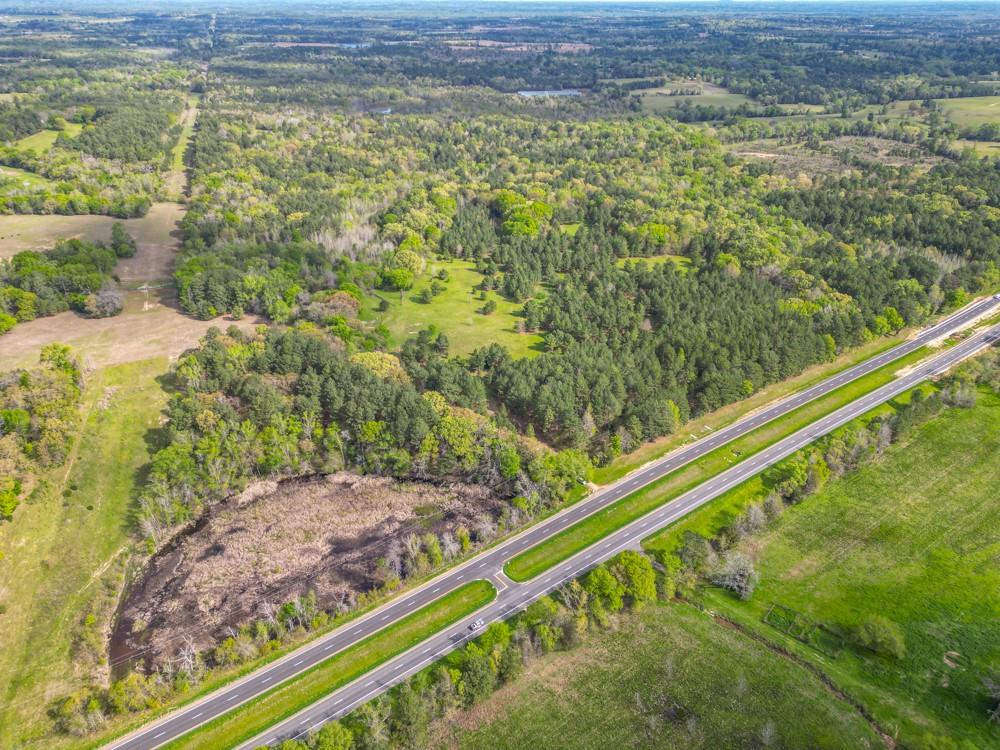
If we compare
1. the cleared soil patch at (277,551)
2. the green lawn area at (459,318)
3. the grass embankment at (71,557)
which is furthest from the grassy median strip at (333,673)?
the green lawn area at (459,318)

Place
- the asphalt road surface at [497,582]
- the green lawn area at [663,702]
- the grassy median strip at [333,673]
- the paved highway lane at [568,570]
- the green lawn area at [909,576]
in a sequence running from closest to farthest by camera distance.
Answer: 1. the green lawn area at [663,702]
2. the grassy median strip at [333,673]
3. the asphalt road surface at [497,582]
4. the paved highway lane at [568,570]
5. the green lawn area at [909,576]

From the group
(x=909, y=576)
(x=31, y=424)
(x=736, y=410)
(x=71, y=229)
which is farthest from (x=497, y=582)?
(x=71, y=229)

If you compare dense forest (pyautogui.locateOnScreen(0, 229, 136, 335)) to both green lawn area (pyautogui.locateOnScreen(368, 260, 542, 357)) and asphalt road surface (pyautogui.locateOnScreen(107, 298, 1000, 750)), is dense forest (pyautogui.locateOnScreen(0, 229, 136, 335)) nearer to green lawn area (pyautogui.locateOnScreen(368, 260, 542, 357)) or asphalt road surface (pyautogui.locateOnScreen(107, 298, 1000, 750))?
green lawn area (pyautogui.locateOnScreen(368, 260, 542, 357))

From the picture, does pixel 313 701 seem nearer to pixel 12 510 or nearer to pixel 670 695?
pixel 670 695

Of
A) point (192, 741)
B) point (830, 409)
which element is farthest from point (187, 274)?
point (830, 409)

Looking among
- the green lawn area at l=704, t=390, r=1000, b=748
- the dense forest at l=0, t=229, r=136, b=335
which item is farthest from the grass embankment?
the green lawn area at l=704, t=390, r=1000, b=748

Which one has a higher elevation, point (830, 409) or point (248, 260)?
point (248, 260)

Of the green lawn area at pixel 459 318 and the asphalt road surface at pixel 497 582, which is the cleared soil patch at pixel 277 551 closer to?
the asphalt road surface at pixel 497 582
